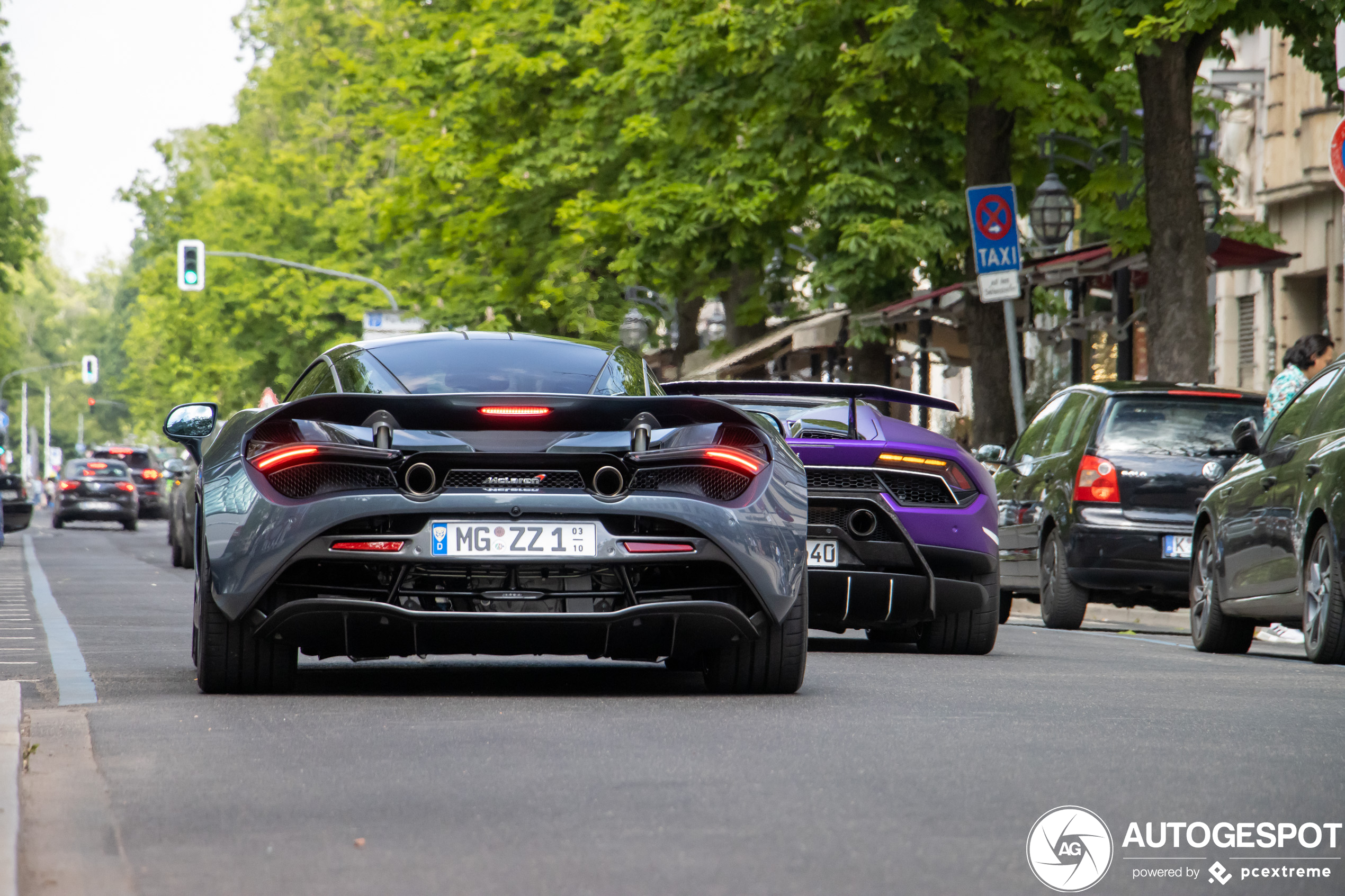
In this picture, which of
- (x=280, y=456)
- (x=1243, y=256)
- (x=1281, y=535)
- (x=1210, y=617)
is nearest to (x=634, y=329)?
(x=1243, y=256)

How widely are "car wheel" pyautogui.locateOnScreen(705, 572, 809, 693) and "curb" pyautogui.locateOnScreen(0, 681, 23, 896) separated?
2.50 m

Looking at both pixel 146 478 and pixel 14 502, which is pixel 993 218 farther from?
pixel 146 478

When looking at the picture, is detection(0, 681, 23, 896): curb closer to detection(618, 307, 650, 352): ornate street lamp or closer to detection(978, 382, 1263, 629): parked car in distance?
detection(978, 382, 1263, 629): parked car in distance

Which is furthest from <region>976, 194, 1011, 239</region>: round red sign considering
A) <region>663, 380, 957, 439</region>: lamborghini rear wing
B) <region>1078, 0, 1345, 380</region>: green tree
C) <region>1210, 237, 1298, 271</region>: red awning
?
<region>663, 380, 957, 439</region>: lamborghini rear wing

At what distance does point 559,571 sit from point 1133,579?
7.90 m

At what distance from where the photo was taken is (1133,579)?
1485 centimetres

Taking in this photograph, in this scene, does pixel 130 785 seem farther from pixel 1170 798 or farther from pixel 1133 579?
pixel 1133 579

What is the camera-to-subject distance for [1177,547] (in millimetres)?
14781

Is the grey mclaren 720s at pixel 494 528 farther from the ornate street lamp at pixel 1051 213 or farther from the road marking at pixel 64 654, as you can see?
the ornate street lamp at pixel 1051 213

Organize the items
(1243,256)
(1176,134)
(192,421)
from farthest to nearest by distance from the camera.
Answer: (1243,256) < (1176,134) < (192,421)

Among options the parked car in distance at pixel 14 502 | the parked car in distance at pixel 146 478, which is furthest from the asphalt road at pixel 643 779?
the parked car in distance at pixel 146 478

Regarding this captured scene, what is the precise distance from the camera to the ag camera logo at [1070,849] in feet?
14.9

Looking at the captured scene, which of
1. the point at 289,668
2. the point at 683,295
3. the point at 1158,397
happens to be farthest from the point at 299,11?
the point at 289,668

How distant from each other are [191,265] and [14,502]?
11.6 meters
